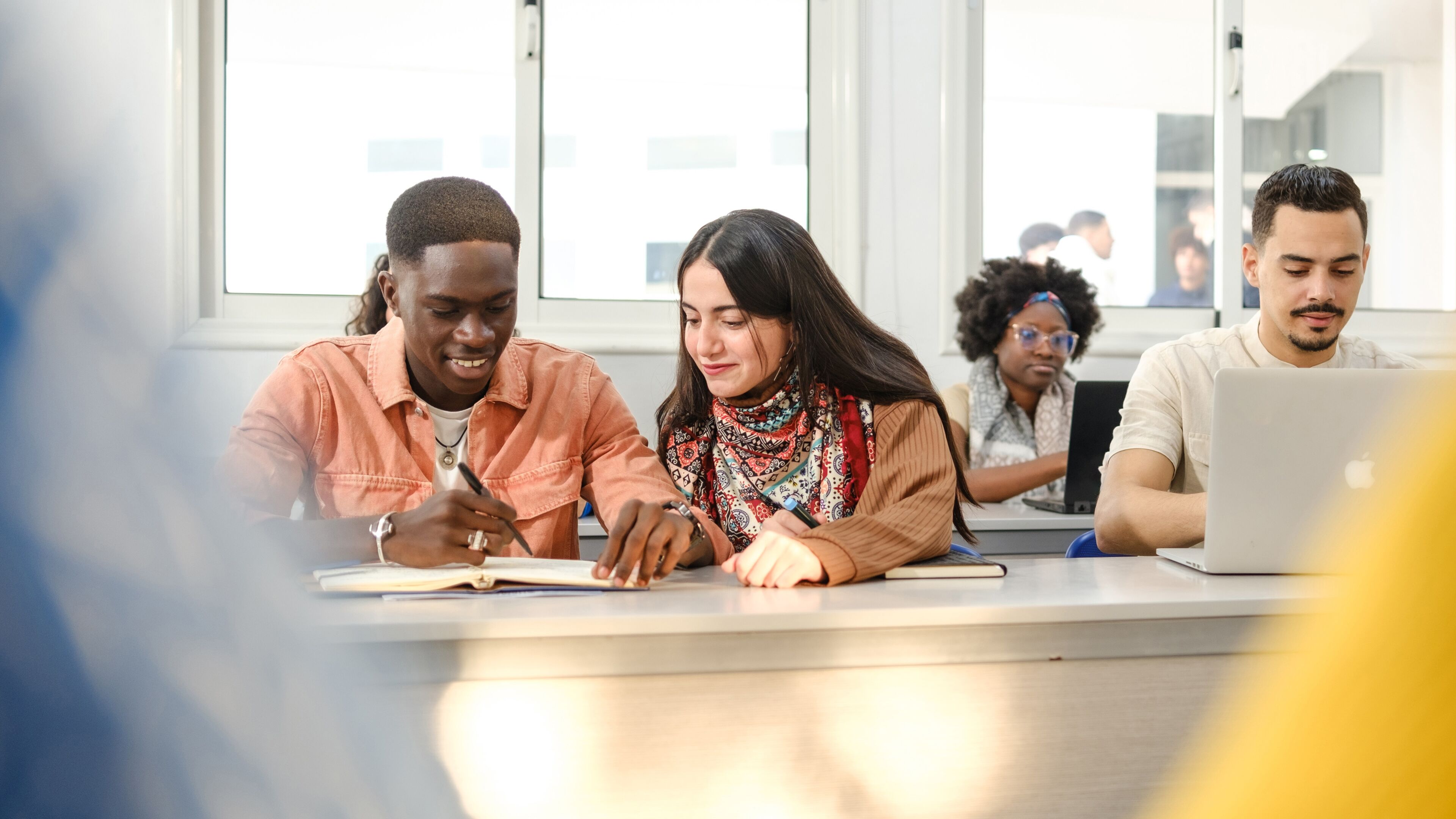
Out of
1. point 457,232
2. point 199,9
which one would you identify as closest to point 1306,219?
point 457,232

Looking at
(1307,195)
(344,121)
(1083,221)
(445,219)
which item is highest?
(344,121)

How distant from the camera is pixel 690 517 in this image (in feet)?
4.66

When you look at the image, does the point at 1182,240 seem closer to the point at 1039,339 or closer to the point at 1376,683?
the point at 1039,339

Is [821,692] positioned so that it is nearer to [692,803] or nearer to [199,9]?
Answer: [692,803]

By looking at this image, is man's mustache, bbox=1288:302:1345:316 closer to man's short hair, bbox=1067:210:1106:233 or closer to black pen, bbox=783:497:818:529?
black pen, bbox=783:497:818:529

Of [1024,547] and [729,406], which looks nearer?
[729,406]

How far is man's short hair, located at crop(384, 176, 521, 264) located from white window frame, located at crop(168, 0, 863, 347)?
195 centimetres

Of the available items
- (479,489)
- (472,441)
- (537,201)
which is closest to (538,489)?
(472,441)

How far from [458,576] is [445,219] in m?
0.62

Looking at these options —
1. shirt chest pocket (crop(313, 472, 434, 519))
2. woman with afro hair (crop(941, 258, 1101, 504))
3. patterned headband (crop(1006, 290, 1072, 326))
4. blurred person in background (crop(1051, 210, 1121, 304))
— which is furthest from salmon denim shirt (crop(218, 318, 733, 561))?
blurred person in background (crop(1051, 210, 1121, 304))

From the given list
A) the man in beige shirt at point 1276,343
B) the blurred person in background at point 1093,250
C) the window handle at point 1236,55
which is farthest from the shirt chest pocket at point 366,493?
the window handle at point 1236,55

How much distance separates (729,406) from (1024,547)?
104 cm

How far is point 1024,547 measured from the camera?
245 centimetres

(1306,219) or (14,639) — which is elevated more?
(1306,219)
